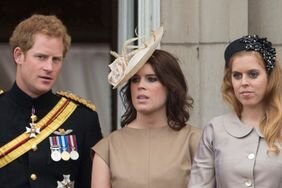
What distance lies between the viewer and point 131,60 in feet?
13.4

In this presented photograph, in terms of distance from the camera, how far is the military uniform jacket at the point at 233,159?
376cm

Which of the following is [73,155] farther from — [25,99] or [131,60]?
[131,60]

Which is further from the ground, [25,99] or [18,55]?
[18,55]

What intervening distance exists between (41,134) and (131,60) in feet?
1.97

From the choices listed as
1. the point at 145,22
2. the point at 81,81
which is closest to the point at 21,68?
the point at 145,22

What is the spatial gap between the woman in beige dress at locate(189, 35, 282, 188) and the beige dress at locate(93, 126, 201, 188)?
9 cm

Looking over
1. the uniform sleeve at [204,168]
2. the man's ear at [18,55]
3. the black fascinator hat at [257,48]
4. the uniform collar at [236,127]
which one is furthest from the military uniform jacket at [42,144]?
the black fascinator hat at [257,48]

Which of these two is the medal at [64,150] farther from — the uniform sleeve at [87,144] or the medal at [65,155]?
the uniform sleeve at [87,144]

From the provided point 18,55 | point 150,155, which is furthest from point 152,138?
point 18,55

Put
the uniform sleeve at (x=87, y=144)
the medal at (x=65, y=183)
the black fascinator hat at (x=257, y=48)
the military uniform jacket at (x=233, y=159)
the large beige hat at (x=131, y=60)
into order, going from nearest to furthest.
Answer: the military uniform jacket at (x=233, y=159), the black fascinator hat at (x=257, y=48), the large beige hat at (x=131, y=60), the medal at (x=65, y=183), the uniform sleeve at (x=87, y=144)

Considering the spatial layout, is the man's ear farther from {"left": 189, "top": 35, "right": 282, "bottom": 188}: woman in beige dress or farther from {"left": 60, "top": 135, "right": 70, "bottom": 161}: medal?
{"left": 189, "top": 35, "right": 282, "bottom": 188}: woman in beige dress

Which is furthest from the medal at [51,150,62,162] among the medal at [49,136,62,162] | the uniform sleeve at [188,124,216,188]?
the uniform sleeve at [188,124,216,188]

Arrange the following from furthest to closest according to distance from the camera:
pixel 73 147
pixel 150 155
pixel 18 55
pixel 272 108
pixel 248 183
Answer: pixel 73 147
pixel 18 55
pixel 150 155
pixel 272 108
pixel 248 183

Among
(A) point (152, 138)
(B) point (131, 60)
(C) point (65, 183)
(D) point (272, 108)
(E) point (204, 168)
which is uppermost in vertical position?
(B) point (131, 60)
